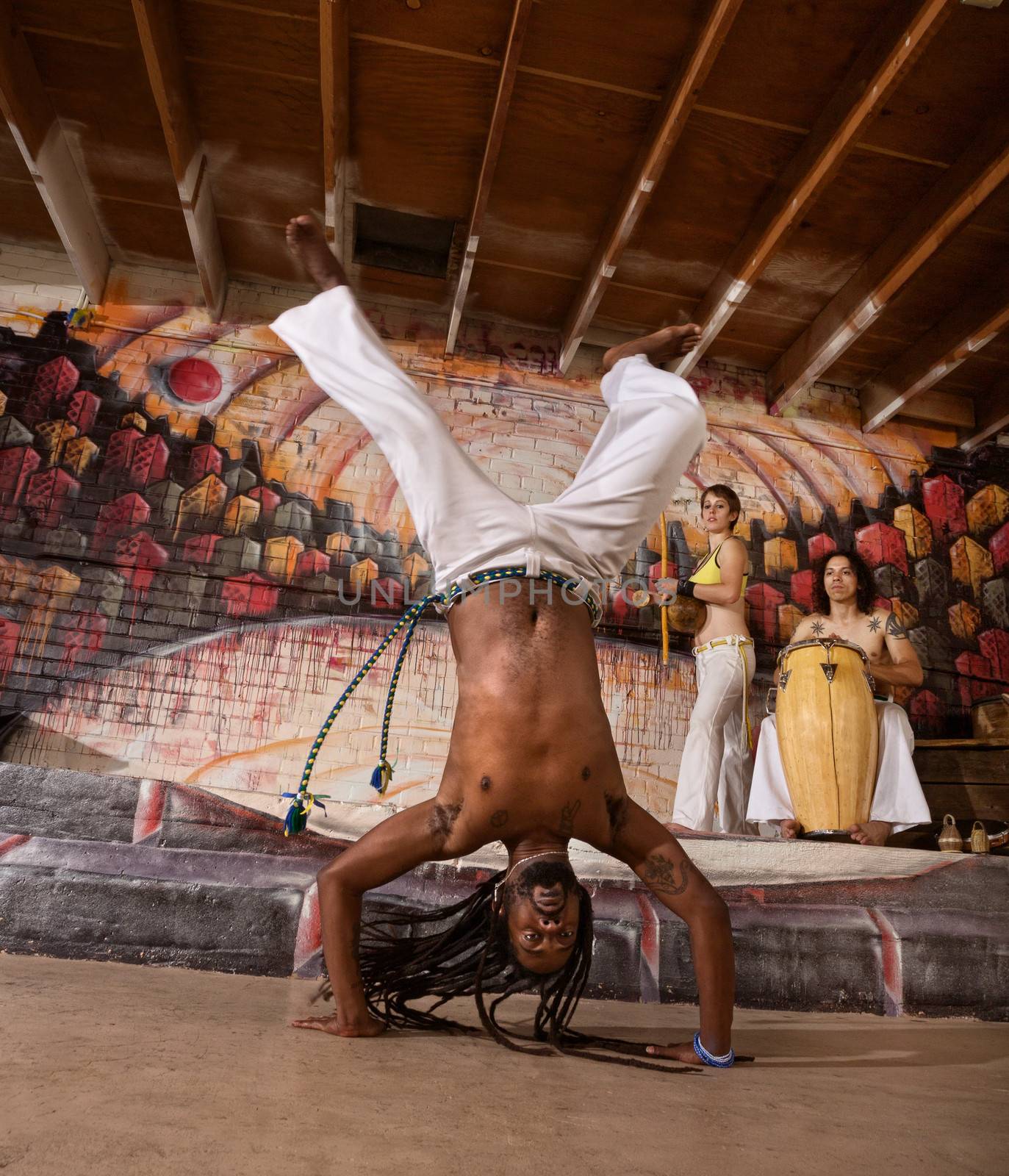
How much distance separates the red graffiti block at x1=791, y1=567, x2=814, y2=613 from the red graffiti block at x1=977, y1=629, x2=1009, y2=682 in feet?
4.53

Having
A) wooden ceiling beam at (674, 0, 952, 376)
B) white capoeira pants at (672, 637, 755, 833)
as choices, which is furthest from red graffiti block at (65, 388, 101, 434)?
white capoeira pants at (672, 637, 755, 833)

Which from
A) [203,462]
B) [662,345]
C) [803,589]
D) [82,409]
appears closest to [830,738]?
[662,345]

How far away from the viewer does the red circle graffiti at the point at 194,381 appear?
239 inches

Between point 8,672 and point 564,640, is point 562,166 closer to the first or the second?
point 564,640

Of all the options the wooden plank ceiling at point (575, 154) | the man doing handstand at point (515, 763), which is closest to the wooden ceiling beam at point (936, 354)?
the wooden plank ceiling at point (575, 154)

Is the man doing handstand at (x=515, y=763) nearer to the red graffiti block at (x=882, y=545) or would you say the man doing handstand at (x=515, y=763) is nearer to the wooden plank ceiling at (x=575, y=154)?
the wooden plank ceiling at (x=575, y=154)

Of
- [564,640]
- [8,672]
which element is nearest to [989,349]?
[564,640]

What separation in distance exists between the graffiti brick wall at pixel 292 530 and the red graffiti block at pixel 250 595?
0.02 meters

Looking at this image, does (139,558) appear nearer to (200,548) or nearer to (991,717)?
(200,548)

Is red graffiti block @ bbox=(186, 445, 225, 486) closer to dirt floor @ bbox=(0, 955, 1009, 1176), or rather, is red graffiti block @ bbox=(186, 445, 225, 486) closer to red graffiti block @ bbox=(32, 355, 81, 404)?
red graffiti block @ bbox=(32, 355, 81, 404)

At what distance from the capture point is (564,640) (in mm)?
2049

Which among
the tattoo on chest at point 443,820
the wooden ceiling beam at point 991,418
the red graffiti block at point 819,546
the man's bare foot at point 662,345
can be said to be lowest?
the tattoo on chest at point 443,820

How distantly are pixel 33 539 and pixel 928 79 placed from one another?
5942mm

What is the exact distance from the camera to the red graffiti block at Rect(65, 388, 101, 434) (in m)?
5.88
